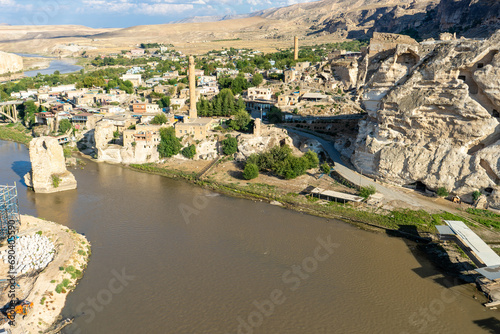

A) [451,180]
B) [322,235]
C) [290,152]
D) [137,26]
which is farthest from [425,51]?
[137,26]

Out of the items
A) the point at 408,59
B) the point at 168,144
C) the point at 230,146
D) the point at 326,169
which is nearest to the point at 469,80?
the point at 408,59

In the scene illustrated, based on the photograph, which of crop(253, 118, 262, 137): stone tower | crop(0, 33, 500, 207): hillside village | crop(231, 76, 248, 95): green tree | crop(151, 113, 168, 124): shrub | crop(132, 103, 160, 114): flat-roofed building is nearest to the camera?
crop(0, 33, 500, 207): hillside village

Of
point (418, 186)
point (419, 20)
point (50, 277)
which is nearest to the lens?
point (50, 277)

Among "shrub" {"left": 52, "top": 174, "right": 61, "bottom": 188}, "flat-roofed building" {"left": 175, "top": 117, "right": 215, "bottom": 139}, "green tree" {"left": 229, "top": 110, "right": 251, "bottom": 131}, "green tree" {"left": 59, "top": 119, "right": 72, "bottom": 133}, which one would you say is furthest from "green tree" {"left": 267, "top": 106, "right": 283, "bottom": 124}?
"green tree" {"left": 59, "top": 119, "right": 72, "bottom": 133}

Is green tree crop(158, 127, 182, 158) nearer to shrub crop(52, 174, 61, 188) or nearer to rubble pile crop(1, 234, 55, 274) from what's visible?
shrub crop(52, 174, 61, 188)

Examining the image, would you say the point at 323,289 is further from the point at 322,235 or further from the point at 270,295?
the point at 322,235

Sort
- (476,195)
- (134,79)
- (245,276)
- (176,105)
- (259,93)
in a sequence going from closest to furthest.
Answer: (245,276) → (476,195) → (176,105) → (259,93) → (134,79)

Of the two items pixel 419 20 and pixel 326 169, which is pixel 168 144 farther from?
pixel 419 20
